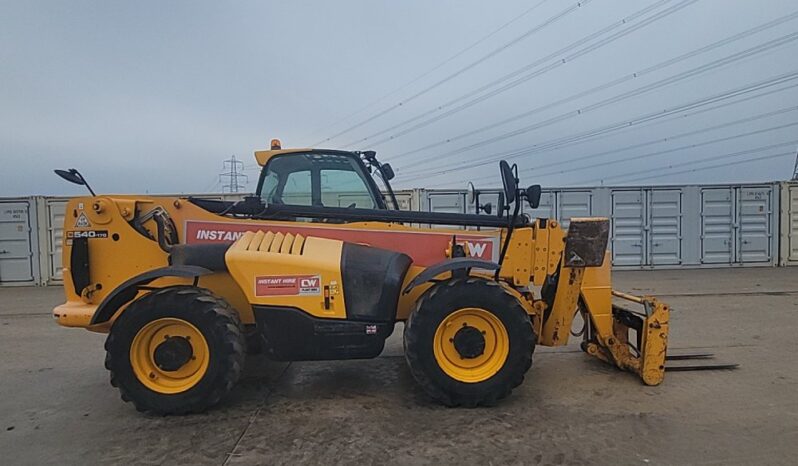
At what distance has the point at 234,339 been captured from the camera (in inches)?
154

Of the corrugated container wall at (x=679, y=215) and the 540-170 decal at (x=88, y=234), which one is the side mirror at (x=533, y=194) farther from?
the corrugated container wall at (x=679, y=215)

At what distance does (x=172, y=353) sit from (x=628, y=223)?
12.6 meters

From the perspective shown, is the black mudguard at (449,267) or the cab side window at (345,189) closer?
the black mudguard at (449,267)

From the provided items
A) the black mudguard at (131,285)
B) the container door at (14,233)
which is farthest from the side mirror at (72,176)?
the container door at (14,233)

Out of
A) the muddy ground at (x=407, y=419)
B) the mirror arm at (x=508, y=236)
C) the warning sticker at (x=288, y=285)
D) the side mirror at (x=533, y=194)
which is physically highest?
the side mirror at (x=533, y=194)

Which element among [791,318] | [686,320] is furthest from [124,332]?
[791,318]

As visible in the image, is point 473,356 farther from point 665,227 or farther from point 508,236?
point 665,227

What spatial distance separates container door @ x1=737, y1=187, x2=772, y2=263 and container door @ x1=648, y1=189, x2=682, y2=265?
1.68 meters

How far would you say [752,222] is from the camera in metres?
13.7

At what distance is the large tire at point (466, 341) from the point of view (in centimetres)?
401

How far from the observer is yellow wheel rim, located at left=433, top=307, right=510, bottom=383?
4086mm

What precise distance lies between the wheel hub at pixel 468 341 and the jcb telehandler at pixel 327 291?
16 millimetres

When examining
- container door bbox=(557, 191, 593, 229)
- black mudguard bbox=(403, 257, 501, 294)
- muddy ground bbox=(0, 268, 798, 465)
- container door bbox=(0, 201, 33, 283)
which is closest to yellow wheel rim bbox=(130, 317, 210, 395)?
muddy ground bbox=(0, 268, 798, 465)

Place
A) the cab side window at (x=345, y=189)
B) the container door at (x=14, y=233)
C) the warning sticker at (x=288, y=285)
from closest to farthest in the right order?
the warning sticker at (x=288, y=285), the cab side window at (x=345, y=189), the container door at (x=14, y=233)
